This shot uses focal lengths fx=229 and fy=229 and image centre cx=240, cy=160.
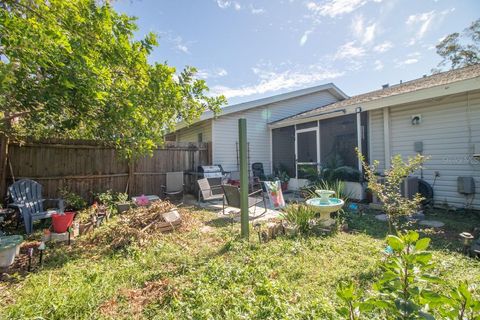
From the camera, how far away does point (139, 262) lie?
3.12 meters

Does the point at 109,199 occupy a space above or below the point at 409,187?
below

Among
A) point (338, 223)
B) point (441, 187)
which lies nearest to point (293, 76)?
point (441, 187)

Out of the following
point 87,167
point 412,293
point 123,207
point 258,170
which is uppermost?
point 87,167

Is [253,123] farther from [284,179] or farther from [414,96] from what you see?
[414,96]

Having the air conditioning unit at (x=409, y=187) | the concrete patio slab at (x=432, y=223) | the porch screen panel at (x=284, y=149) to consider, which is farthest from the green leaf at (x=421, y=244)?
the porch screen panel at (x=284, y=149)

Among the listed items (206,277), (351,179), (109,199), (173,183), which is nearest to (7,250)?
(206,277)

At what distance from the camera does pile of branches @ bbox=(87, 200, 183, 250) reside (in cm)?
371

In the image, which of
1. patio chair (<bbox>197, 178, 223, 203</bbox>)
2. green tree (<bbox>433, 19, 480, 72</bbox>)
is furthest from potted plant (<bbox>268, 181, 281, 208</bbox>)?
green tree (<bbox>433, 19, 480, 72</bbox>)

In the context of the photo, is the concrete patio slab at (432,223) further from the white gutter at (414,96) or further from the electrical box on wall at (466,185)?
the white gutter at (414,96)

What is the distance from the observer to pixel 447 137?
5754 mm

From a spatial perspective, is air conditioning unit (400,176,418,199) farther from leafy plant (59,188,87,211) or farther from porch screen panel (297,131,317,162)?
leafy plant (59,188,87,211)

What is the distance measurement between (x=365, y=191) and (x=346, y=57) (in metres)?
5.51

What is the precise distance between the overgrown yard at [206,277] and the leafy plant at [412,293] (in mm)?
1304

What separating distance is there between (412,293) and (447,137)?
22.3 ft
